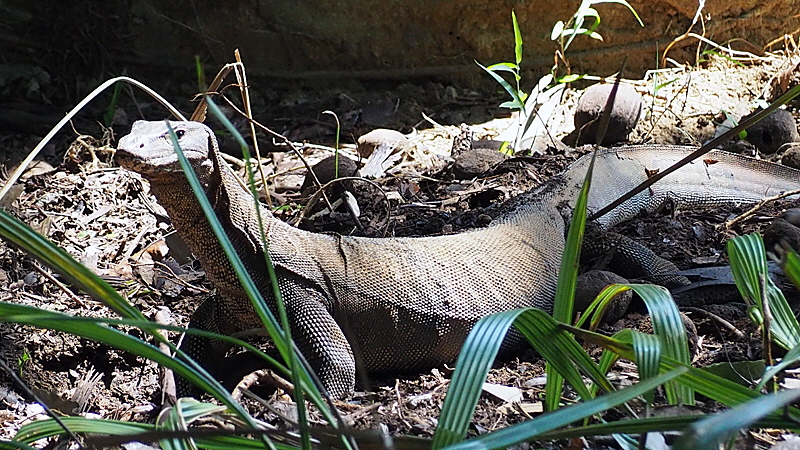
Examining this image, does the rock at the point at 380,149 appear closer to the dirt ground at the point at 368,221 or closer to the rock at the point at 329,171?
the dirt ground at the point at 368,221

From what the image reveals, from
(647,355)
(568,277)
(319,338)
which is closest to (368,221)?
(319,338)

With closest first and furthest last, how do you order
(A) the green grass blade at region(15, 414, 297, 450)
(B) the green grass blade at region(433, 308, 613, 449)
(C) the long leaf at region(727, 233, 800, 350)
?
(B) the green grass blade at region(433, 308, 613, 449) → (A) the green grass blade at region(15, 414, 297, 450) → (C) the long leaf at region(727, 233, 800, 350)

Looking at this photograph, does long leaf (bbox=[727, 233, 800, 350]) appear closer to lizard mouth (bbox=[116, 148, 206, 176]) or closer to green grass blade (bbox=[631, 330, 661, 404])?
green grass blade (bbox=[631, 330, 661, 404])

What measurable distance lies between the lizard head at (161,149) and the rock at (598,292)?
1.83 meters

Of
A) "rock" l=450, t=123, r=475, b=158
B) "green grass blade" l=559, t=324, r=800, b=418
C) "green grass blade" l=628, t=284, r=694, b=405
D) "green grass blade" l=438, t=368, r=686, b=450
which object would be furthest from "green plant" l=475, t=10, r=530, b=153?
"green grass blade" l=438, t=368, r=686, b=450

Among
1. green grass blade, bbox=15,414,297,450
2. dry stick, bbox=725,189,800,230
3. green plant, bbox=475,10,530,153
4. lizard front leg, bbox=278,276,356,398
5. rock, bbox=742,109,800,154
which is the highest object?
green plant, bbox=475,10,530,153

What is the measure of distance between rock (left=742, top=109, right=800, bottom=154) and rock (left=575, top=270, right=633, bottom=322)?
263 cm

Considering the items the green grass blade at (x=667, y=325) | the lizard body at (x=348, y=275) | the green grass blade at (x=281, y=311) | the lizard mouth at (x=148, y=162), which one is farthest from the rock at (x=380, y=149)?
the green grass blade at (x=281, y=311)

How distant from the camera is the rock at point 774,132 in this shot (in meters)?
5.79

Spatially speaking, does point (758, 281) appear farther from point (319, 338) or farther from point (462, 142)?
point (462, 142)

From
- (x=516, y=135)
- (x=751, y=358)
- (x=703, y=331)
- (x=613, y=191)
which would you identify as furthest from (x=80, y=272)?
(x=516, y=135)

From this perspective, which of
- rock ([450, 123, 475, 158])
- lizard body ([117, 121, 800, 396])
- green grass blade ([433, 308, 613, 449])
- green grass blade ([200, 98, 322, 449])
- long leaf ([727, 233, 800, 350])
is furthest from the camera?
rock ([450, 123, 475, 158])

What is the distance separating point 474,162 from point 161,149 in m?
3.10

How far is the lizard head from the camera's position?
2934 mm
